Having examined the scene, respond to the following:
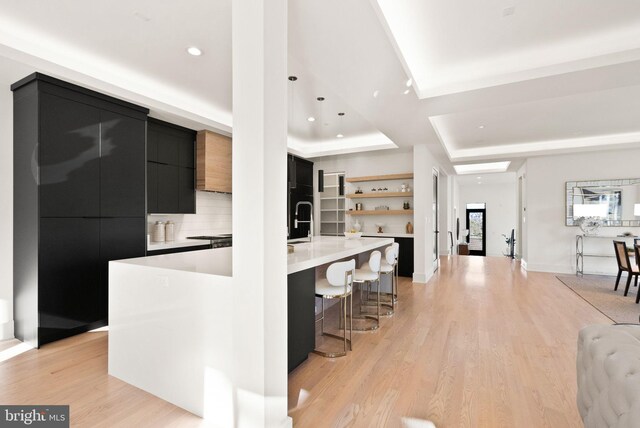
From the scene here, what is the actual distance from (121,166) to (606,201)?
28.8 feet

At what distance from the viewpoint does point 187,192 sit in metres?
4.81

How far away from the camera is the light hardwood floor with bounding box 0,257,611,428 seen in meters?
1.96

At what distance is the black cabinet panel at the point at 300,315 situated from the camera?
236 cm

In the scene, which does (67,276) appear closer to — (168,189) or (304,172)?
(168,189)

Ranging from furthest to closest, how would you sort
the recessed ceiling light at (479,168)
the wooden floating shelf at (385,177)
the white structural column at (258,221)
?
1. the recessed ceiling light at (479,168)
2. the wooden floating shelf at (385,177)
3. the white structural column at (258,221)

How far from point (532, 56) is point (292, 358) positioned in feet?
12.1

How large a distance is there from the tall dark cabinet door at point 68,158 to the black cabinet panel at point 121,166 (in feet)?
0.24

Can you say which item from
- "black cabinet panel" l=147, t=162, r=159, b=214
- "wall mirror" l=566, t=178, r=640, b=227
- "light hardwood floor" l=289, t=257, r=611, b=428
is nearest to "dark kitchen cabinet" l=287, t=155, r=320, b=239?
"black cabinet panel" l=147, t=162, r=159, b=214

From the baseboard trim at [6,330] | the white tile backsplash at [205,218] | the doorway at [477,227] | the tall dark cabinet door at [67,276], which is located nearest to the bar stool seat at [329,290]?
the tall dark cabinet door at [67,276]

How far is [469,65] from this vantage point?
3.37m

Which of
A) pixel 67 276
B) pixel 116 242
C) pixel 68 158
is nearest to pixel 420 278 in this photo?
pixel 116 242

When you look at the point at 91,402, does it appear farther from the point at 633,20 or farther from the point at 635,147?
the point at 635,147

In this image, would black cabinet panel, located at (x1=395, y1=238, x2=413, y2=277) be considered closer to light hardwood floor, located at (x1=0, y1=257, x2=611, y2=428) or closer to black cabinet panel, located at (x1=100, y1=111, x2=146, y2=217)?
light hardwood floor, located at (x1=0, y1=257, x2=611, y2=428)

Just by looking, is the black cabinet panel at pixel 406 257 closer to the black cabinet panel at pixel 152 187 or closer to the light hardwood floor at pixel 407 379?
the light hardwood floor at pixel 407 379
